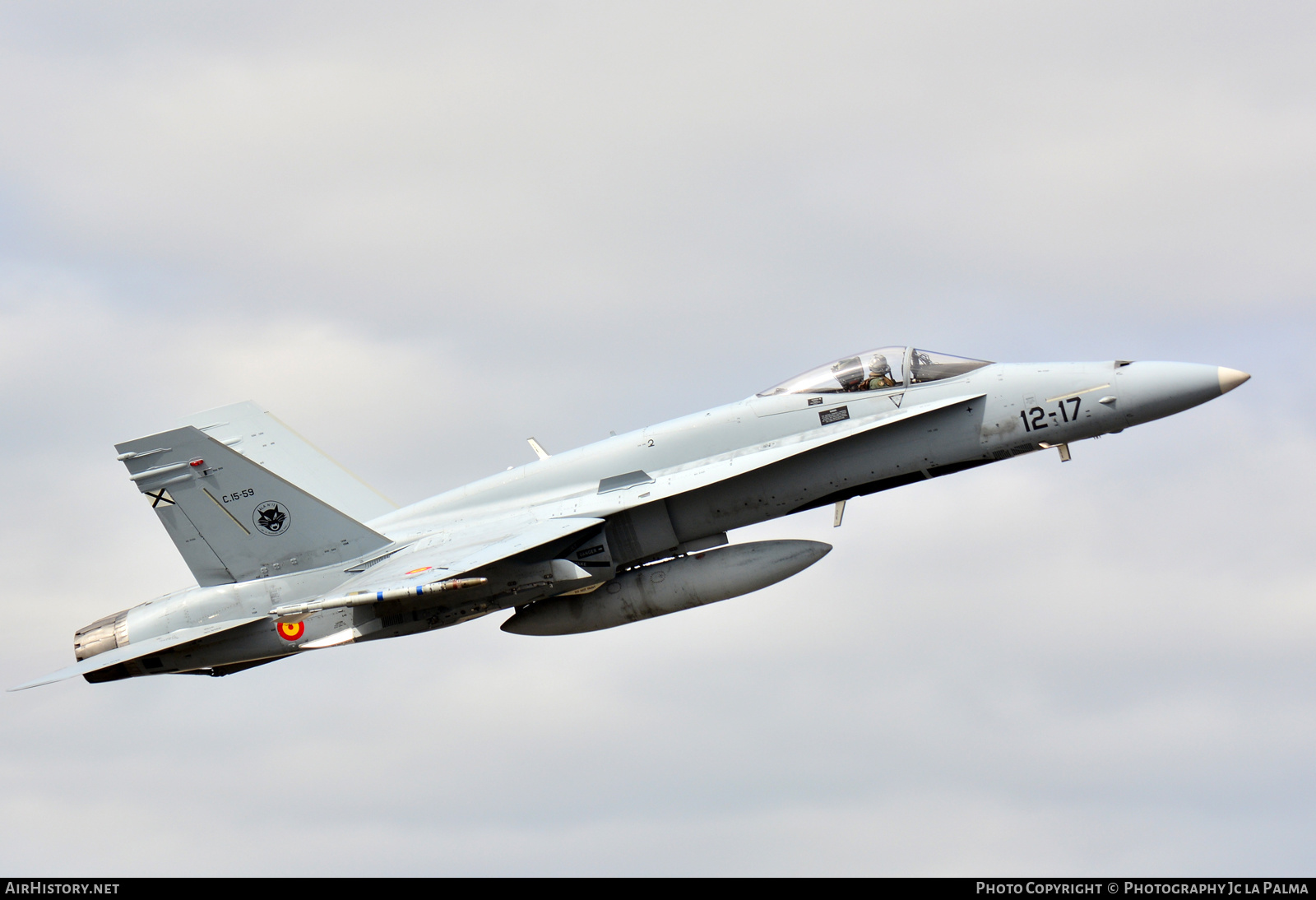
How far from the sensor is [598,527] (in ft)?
65.6

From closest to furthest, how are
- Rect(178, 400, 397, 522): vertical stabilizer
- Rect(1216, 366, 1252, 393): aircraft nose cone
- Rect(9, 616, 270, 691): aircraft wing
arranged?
Rect(1216, 366, 1252, 393): aircraft nose cone
Rect(9, 616, 270, 691): aircraft wing
Rect(178, 400, 397, 522): vertical stabilizer

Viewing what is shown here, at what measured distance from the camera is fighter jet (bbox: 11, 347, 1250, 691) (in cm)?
1889

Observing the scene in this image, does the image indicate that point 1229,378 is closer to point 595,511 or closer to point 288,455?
point 595,511

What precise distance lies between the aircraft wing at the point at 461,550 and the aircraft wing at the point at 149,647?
197 centimetres

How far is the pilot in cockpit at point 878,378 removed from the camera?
1934 cm

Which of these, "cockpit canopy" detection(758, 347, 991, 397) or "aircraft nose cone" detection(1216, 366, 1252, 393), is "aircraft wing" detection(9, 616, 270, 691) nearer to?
"cockpit canopy" detection(758, 347, 991, 397)

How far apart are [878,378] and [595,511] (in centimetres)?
447

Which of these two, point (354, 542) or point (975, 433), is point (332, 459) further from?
point (975, 433)

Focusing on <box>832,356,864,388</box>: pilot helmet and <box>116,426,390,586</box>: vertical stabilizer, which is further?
<box>116,426,390,586</box>: vertical stabilizer

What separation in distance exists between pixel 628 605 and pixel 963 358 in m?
6.08

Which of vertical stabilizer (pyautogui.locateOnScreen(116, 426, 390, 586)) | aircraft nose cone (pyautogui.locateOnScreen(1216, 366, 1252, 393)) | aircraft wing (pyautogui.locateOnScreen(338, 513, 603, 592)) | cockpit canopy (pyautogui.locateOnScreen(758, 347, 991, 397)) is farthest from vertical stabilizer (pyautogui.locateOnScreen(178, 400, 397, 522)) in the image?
aircraft nose cone (pyautogui.locateOnScreen(1216, 366, 1252, 393))

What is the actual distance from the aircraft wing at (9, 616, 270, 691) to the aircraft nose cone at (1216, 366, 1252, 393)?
14002 mm

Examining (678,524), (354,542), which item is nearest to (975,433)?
(678,524)

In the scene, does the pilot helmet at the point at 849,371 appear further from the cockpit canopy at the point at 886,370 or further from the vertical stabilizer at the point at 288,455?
the vertical stabilizer at the point at 288,455
